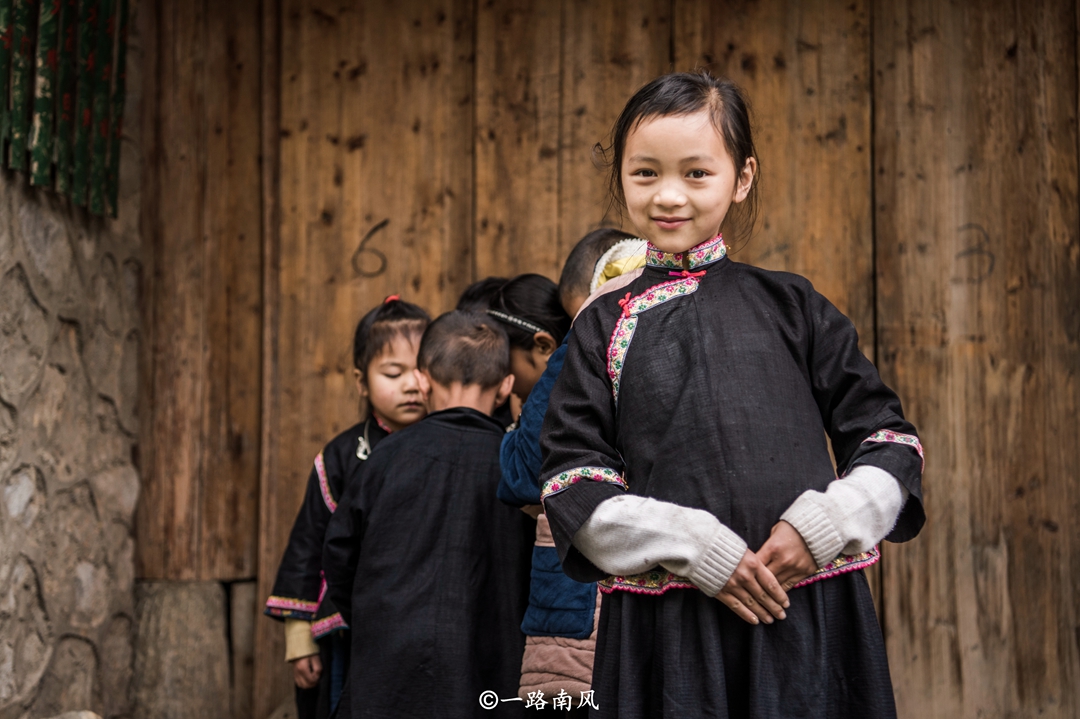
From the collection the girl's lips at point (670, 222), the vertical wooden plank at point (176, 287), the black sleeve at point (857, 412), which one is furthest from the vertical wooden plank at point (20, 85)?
the black sleeve at point (857, 412)

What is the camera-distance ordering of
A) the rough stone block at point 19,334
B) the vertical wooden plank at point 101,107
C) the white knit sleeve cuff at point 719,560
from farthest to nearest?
the vertical wooden plank at point 101,107 → the rough stone block at point 19,334 → the white knit sleeve cuff at point 719,560

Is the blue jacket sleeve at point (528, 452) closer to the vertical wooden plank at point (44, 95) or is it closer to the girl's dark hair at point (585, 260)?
the girl's dark hair at point (585, 260)

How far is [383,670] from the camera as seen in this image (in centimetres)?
225

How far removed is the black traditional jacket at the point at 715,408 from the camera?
4.83 ft

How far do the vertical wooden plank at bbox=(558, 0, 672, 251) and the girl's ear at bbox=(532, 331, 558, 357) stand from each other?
0.90 meters

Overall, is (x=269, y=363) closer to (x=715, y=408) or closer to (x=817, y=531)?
(x=715, y=408)

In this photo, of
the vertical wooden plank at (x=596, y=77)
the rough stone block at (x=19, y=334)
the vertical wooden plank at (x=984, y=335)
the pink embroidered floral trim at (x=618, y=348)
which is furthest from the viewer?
the vertical wooden plank at (x=596, y=77)

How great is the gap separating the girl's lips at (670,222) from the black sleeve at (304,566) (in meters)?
1.57

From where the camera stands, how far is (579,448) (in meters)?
1.55

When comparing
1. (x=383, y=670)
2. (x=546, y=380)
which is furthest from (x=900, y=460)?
(x=383, y=670)

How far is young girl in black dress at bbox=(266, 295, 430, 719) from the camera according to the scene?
2742 mm

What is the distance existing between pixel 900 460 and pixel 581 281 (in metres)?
1.07

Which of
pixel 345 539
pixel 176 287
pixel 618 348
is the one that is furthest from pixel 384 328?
pixel 618 348

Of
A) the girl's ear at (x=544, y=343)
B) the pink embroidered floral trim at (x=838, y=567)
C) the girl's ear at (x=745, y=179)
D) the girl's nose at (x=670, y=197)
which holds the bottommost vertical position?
the pink embroidered floral trim at (x=838, y=567)
